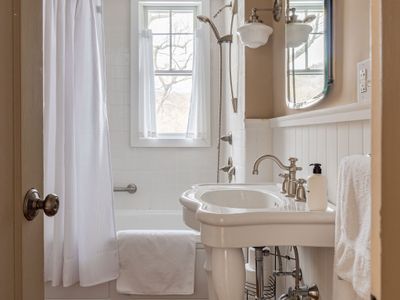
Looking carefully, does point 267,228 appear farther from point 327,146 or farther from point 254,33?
point 254,33

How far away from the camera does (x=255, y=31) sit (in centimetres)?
192

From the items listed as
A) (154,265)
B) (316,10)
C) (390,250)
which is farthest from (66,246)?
(390,250)

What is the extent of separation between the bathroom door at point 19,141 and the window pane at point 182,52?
2.54 metres

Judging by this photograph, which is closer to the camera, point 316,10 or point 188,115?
point 316,10

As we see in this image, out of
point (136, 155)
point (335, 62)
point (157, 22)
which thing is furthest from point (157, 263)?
point (157, 22)

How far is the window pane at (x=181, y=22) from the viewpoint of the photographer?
339 cm

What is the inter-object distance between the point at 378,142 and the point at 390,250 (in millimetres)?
118

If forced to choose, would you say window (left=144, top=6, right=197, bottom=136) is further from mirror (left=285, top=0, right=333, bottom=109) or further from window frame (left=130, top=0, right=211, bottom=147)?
mirror (left=285, top=0, right=333, bottom=109)

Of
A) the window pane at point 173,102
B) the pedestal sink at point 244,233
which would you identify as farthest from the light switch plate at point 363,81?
the window pane at point 173,102

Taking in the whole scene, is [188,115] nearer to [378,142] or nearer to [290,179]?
[290,179]

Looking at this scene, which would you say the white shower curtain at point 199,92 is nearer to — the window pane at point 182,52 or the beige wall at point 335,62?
the window pane at point 182,52

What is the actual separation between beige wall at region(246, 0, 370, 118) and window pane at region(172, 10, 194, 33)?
130 centimetres

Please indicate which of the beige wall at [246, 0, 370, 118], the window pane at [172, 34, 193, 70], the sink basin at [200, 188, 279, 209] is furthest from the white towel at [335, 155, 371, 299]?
the window pane at [172, 34, 193, 70]

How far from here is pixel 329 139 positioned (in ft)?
4.42
